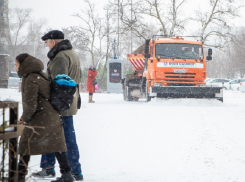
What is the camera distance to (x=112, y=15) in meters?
33.7

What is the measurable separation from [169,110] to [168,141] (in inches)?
179

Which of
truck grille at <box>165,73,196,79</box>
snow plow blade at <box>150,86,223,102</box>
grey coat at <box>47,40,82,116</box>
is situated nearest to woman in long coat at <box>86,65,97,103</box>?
snow plow blade at <box>150,86,223,102</box>

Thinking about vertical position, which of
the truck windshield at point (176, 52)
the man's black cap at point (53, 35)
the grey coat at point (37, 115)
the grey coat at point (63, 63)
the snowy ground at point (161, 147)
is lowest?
the snowy ground at point (161, 147)

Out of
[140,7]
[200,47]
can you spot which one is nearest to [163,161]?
[200,47]

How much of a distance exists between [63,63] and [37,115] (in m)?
0.86

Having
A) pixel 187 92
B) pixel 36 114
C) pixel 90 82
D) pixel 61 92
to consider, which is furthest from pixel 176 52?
pixel 36 114

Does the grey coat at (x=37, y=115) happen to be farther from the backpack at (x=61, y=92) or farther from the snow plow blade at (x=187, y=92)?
the snow plow blade at (x=187, y=92)

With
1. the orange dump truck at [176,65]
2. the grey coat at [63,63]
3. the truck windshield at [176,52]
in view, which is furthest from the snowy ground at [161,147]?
the truck windshield at [176,52]

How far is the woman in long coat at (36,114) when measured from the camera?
162 inches

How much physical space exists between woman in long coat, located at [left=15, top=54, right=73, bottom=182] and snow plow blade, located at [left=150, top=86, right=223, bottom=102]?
420 inches

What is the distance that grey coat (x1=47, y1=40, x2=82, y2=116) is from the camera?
4.78 m

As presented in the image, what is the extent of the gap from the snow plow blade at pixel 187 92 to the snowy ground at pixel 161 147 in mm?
3140

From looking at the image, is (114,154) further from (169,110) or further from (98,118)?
(169,110)

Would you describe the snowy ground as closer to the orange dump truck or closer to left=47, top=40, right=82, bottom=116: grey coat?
left=47, top=40, right=82, bottom=116: grey coat
